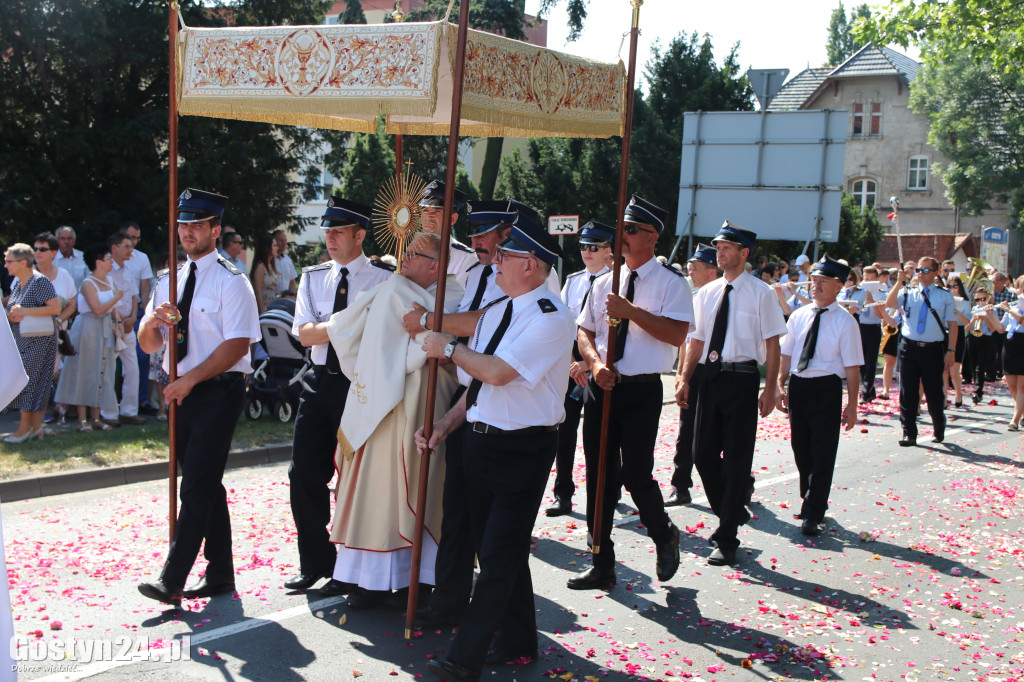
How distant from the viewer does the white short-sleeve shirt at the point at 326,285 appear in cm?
596

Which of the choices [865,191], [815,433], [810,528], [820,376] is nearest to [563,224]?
[820,376]

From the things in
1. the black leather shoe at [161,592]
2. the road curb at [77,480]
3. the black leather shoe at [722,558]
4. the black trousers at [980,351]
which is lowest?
the road curb at [77,480]

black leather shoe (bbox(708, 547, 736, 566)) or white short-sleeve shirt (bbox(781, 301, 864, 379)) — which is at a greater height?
white short-sleeve shirt (bbox(781, 301, 864, 379))

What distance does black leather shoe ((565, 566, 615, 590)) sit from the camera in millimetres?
6082

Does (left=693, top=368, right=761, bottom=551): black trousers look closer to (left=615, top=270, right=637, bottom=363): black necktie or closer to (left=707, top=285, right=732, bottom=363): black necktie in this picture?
(left=707, top=285, right=732, bottom=363): black necktie

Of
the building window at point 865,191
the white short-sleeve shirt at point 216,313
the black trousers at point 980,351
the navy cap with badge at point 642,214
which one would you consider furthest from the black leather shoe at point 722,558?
the building window at point 865,191

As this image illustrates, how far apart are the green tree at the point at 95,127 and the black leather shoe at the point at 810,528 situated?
13240 millimetres

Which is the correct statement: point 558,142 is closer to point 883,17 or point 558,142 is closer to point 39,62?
point 883,17

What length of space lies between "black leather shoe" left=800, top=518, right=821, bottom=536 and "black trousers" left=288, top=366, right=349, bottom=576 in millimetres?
3901

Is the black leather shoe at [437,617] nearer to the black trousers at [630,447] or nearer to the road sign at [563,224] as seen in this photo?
the black trousers at [630,447]

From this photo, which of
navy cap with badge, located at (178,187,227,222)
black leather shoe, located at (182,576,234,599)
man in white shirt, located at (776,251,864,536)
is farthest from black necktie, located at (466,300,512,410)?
man in white shirt, located at (776,251,864,536)

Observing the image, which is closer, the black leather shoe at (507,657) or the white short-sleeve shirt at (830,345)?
the black leather shoe at (507,657)

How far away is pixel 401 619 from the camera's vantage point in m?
5.45

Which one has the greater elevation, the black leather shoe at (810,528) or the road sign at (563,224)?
the road sign at (563,224)
